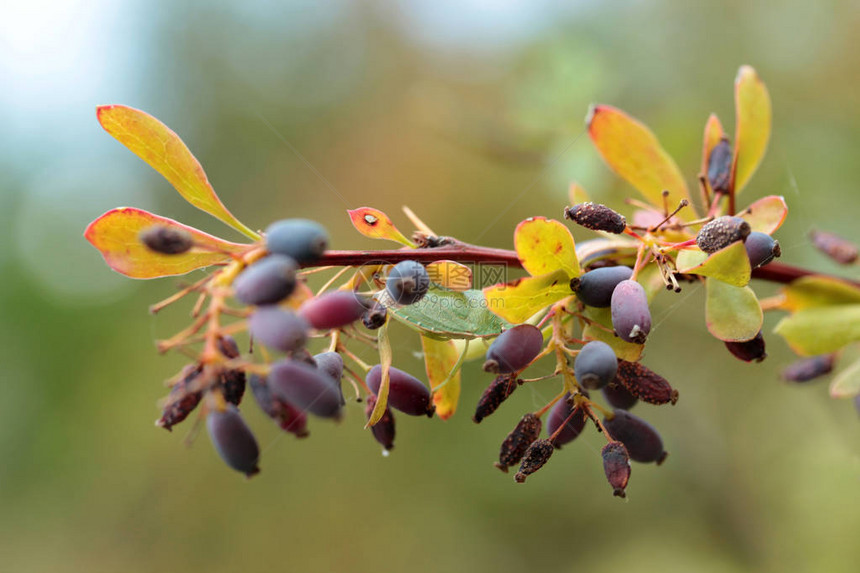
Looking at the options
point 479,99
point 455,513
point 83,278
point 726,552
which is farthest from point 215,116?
point 726,552

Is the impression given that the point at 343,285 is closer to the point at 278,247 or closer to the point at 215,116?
the point at 278,247

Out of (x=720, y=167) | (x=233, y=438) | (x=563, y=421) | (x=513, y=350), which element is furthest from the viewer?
(x=720, y=167)

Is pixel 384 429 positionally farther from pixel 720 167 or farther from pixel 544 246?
pixel 720 167

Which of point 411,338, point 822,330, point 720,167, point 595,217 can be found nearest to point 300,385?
point 595,217

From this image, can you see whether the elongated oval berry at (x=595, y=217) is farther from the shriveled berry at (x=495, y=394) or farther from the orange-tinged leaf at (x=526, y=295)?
the shriveled berry at (x=495, y=394)

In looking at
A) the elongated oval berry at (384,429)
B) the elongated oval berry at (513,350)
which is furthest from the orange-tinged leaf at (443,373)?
the elongated oval berry at (513,350)

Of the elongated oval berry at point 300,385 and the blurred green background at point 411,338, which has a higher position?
the elongated oval berry at point 300,385

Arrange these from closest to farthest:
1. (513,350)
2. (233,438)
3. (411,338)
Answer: (233,438)
(513,350)
(411,338)
